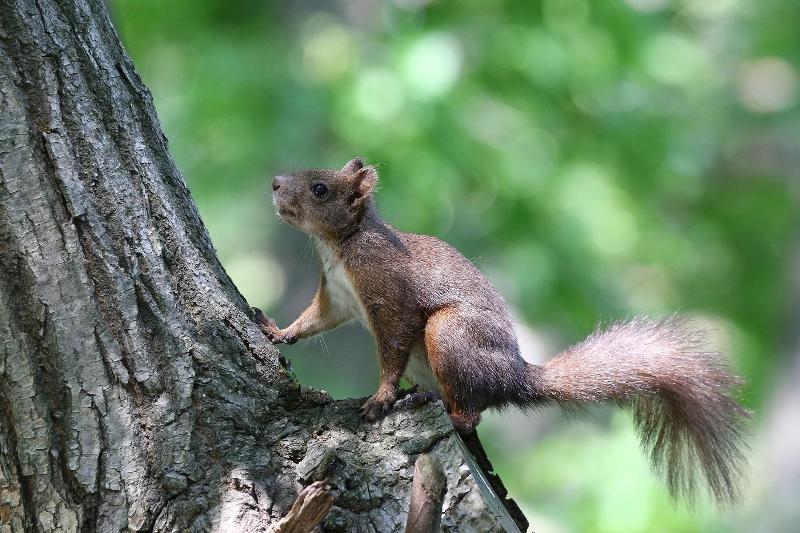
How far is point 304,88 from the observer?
274 inches

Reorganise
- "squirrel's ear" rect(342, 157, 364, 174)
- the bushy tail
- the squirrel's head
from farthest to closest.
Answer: "squirrel's ear" rect(342, 157, 364, 174) → the squirrel's head → the bushy tail

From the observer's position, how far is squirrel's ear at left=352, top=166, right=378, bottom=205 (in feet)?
13.8

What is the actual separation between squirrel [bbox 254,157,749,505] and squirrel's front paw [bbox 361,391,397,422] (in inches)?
18.8

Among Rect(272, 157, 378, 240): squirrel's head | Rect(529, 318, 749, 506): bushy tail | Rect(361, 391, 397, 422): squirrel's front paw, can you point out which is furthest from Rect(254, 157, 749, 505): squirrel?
Rect(361, 391, 397, 422): squirrel's front paw

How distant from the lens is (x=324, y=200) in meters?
4.18

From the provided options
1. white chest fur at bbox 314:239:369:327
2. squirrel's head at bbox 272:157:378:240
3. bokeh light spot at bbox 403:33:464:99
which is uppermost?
bokeh light spot at bbox 403:33:464:99

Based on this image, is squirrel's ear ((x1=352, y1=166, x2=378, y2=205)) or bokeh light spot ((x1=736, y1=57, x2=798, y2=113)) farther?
bokeh light spot ((x1=736, y1=57, x2=798, y2=113))

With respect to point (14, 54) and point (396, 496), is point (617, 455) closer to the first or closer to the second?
point (396, 496)

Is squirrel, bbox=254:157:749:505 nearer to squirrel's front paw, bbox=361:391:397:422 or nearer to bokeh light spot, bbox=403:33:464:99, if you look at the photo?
squirrel's front paw, bbox=361:391:397:422

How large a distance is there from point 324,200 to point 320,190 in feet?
0.15

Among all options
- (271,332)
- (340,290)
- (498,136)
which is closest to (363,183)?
(340,290)

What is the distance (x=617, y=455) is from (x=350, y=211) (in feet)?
8.85

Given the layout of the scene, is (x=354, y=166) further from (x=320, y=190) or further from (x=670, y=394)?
(x=670, y=394)

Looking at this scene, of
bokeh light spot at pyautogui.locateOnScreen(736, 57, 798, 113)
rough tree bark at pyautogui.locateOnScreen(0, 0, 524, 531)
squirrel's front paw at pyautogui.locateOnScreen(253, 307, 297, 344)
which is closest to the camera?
rough tree bark at pyautogui.locateOnScreen(0, 0, 524, 531)
